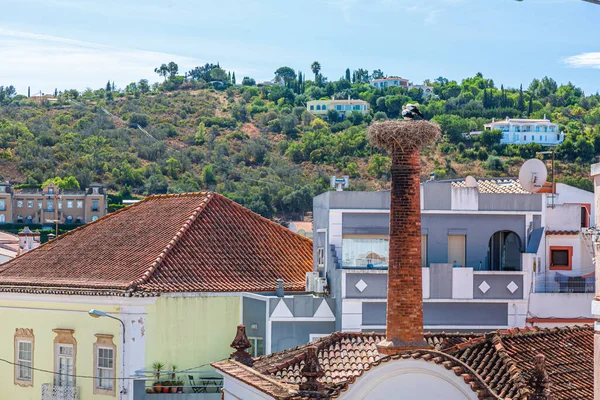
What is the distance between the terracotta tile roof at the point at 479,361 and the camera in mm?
21562

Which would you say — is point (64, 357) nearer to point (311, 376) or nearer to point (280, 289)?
point (280, 289)

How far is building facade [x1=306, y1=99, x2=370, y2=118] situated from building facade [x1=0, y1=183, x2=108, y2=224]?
165 ft

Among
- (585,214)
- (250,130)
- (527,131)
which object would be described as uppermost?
(250,130)

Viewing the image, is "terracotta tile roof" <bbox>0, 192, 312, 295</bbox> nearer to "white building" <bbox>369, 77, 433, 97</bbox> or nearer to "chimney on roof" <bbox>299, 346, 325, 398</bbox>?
"chimney on roof" <bbox>299, 346, 325, 398</bbox>

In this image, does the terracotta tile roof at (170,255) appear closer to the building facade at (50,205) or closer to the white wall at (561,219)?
the white wall at (561,219)

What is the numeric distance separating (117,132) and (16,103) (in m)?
36.3

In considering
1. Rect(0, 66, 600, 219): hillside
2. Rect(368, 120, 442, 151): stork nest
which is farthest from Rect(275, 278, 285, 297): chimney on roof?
Rect(0, 66, 600, 219): hillside

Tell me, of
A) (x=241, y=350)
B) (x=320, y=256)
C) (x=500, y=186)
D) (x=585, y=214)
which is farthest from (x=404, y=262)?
(x=500, y=186)

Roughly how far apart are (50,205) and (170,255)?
86.0 meters

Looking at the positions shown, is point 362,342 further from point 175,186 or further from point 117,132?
point 117,132

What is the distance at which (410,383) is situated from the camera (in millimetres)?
21359

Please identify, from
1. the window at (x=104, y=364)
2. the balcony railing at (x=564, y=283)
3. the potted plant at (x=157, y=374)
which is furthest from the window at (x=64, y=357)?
the balcony railing at (x=564, y=283)

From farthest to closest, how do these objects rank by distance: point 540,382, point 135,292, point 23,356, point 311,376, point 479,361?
point 23,356 → point 135,292 → point 479,361 → point 311,376 → point 540,382

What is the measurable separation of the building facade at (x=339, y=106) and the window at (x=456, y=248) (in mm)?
125325
